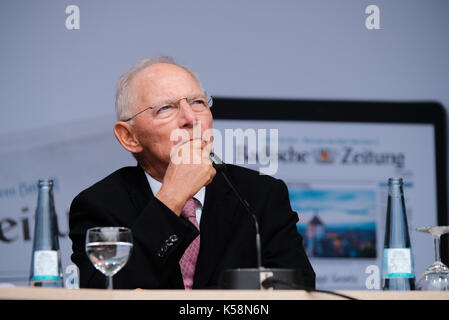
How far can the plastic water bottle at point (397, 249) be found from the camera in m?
1.83

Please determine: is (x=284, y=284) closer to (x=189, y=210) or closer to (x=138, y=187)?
(x=189, y=210)

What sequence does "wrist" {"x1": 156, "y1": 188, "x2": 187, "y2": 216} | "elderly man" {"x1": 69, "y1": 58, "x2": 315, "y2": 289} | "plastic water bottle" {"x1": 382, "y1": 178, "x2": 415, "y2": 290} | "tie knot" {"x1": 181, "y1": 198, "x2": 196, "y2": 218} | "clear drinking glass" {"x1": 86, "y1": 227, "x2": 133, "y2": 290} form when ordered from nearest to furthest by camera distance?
"clear drinking glass" {"x1": 86, "y1": 227, "x2": 133, "y2": 290}
"plastic water bottle" {"x1": 382, "y1": 178, "x2": 415, "y2": 290}
"wrist" {"x1": 156, "y1": 188, "x2": 187, "y2": 216}
"elderly man" {"x1": 69, "y1": 58, "x2": 315, "y2": 289}
"tie knot" {"x1": 181, "y1": 198, "x2": 196, "y2": 218}

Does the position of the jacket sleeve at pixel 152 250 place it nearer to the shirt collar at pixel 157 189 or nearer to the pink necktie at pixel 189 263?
the pink necktie at pixel 189 263

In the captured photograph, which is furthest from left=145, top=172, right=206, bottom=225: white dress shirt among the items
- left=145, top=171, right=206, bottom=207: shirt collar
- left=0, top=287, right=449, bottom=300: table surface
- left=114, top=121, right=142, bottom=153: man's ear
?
left=0, top=287, right=449, bottom=300: table surface

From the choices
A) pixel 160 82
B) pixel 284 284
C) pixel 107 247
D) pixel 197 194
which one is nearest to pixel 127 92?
pixel 160 82

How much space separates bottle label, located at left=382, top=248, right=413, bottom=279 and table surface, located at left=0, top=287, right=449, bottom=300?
44cm

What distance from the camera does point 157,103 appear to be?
2355 millimetres

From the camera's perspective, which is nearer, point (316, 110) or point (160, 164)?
point (160, 164)

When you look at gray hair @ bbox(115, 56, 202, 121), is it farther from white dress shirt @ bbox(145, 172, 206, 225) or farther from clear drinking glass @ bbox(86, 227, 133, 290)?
clear drinking glass @ bbox(86, 227, 133, 290)

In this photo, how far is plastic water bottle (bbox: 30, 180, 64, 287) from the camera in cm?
168

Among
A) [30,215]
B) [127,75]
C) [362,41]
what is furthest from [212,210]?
[362,41]

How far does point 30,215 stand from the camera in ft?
10.7
